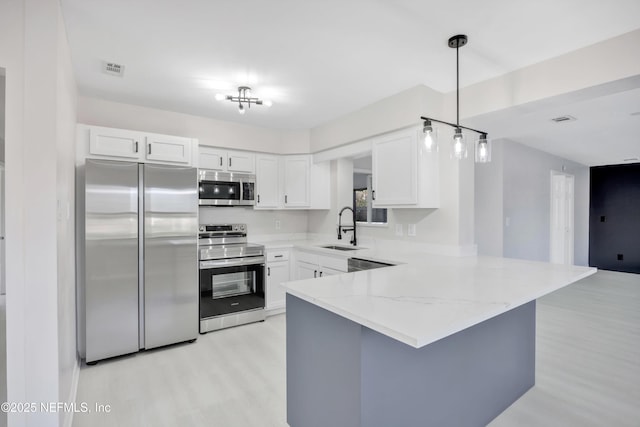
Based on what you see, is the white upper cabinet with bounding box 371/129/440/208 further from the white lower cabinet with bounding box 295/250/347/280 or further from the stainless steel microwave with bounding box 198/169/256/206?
the stainless steel microwave with bounding box 198/169/256/206

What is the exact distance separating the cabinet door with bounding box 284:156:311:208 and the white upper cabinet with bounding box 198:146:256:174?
482mm

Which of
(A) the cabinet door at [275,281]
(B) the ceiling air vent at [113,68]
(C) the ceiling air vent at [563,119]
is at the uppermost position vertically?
(B) the ceiling air vent at [113,68]

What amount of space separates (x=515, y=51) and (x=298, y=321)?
7.56 feet

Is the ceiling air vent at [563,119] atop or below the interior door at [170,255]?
atop

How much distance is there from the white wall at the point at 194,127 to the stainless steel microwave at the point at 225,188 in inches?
14.8

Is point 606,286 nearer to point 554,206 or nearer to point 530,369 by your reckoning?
point 554,206

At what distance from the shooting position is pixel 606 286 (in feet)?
17.7

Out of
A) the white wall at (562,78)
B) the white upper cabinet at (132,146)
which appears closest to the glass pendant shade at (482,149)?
the white wall at (562,78)

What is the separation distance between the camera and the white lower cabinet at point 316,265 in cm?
336

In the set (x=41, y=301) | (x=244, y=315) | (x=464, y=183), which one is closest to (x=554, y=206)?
(x=464, y=183)

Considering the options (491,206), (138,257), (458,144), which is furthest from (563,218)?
(138,257)

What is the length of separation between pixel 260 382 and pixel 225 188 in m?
2.26

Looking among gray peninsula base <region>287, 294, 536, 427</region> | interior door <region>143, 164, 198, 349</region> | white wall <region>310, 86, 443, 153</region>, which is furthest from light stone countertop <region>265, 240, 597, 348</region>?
interior door <region>143, 164, 198, 349</region>

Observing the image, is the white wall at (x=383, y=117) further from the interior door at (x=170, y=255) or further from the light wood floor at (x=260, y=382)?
the light wood floor at (x=260, y=382)
